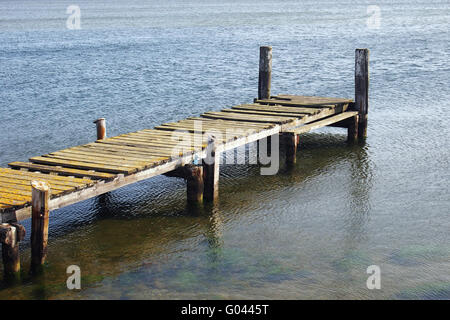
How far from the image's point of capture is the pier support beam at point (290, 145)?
16938 mm

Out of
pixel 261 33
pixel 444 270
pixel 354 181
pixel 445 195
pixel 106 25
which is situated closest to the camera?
pixel 444 270

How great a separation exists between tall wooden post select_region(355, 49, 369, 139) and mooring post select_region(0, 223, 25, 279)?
12.2m

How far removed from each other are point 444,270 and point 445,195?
412 centimetres

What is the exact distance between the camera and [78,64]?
126 ft

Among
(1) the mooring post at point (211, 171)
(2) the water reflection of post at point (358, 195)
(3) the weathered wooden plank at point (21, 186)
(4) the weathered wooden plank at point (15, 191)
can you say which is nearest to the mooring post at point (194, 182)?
(1) the mooring post at point (211, 171)

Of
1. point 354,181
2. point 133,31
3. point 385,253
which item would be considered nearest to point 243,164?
point 354,181

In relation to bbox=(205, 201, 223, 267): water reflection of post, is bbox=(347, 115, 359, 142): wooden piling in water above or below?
above

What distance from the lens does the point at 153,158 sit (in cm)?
1348

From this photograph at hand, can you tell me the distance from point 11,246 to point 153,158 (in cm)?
388

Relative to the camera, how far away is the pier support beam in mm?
16938

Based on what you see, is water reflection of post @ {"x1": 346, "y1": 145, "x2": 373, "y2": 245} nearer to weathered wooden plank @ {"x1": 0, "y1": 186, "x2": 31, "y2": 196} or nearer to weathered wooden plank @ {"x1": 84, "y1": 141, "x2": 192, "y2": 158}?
weathered wooden plank @ {"x1": 84, "y1": 141, "x2": 192, "y2": 158}

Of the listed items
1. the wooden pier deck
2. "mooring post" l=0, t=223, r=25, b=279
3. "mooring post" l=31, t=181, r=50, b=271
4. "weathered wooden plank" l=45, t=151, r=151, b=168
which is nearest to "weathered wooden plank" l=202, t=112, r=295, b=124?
the wooden pier deck

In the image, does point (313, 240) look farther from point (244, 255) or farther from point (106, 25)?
point (106, 25)

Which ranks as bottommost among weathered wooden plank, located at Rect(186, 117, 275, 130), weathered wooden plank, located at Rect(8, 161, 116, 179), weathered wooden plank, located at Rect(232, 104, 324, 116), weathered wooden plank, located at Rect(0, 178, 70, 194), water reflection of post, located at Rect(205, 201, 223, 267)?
water reflection of post, located at Rect(205, 201, 223, 267)
